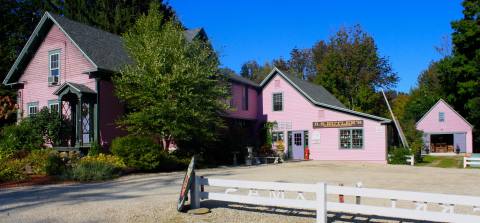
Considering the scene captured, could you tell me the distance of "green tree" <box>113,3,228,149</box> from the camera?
19719mm

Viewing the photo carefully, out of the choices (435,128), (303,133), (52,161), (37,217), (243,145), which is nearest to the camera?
(37,217)

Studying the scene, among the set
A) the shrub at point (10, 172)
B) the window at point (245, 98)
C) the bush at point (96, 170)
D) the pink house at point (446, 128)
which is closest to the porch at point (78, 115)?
the bush at point (96, 170)

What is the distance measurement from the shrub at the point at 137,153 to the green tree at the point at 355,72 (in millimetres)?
31824

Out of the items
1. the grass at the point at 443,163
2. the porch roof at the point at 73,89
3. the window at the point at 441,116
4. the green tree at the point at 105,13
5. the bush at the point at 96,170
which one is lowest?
the grass at the point at 443,163

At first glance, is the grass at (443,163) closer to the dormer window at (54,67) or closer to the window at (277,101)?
the window at (277,101)

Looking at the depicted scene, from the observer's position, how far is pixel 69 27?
76.7 ft

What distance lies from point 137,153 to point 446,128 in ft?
127

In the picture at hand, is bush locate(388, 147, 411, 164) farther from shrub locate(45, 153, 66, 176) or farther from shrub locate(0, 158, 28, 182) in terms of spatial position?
shrub locate(0, 158, 28, 182)

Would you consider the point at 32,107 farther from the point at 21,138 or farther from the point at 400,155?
the point at 400,155

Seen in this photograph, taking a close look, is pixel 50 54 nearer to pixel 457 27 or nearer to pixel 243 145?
pixel 243 145

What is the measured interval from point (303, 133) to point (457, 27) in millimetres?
21621

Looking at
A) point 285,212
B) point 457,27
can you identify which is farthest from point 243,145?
point 457,27

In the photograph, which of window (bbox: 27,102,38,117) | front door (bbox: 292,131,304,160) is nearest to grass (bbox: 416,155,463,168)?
front door (bbox: 292,131,304,160)

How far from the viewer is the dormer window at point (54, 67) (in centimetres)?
2356
